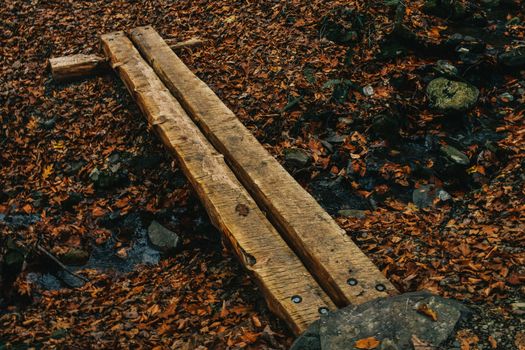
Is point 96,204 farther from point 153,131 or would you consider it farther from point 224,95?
point 224,95

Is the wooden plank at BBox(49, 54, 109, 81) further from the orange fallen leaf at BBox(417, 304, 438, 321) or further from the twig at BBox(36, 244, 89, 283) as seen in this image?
the orange fallen leaf at BBox(417, 304, 438, 321)

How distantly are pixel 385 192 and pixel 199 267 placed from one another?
6.76ft

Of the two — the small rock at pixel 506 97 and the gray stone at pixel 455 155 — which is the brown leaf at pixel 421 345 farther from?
the small rock at pixel 506 97

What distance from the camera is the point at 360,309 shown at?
11.3ft

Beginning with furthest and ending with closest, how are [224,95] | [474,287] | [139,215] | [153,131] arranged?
[224,95]
[153,131]
[139,215]
[474,287]

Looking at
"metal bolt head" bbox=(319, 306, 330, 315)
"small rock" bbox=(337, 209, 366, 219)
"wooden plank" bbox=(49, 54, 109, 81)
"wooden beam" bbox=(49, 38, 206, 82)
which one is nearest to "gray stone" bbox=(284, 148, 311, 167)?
"small rock" bbox=(337, 209, 366, 219)

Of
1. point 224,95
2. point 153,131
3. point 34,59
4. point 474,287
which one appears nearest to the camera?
point 474,287

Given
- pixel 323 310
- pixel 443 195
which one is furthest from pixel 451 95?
pixel 323 310

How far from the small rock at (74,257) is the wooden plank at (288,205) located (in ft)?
5.91

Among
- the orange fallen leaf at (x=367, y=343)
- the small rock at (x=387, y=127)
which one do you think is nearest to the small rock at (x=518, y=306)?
the orange fallen leaf at (x=367, y=343)

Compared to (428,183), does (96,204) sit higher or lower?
lower

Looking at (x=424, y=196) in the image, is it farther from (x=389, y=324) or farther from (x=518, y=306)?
(x=389, y=324)

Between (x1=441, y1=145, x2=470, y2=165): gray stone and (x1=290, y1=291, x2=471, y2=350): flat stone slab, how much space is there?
2.30 metres

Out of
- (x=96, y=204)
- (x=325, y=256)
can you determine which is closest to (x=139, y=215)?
(x=96, y=204)
